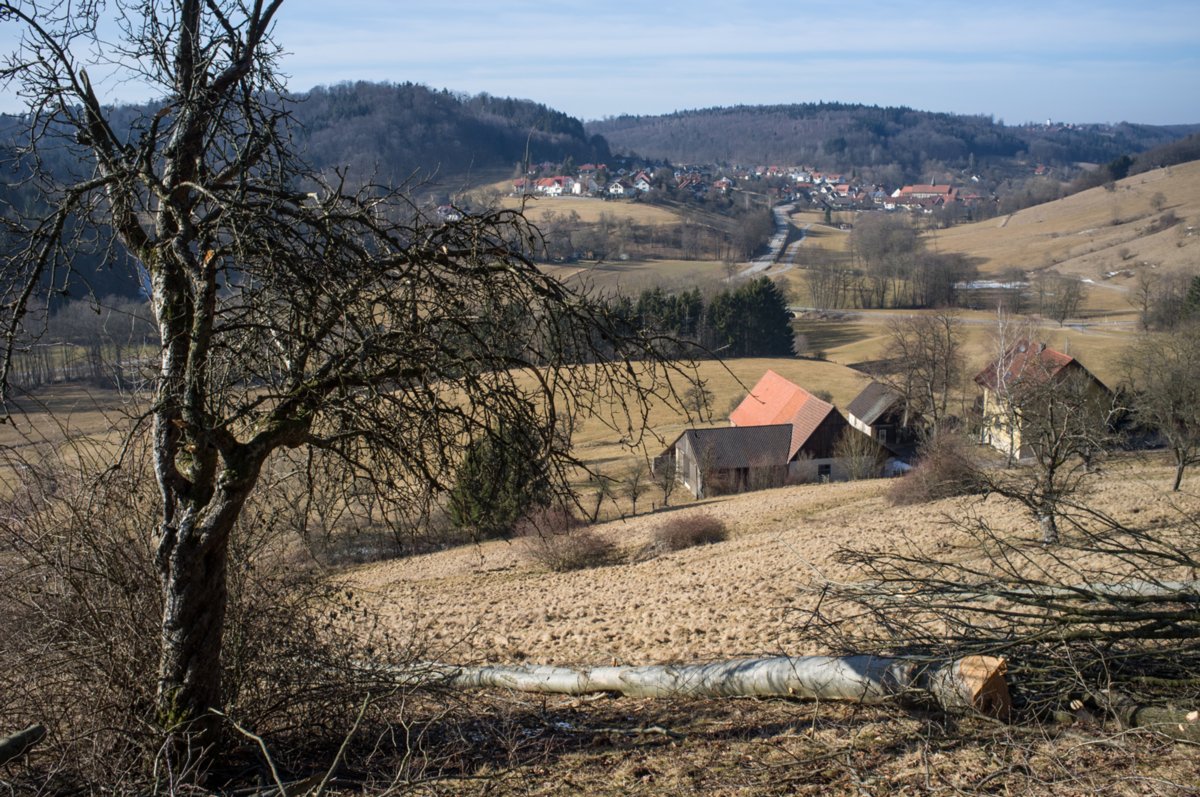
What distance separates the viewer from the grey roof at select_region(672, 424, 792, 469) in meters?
37.7

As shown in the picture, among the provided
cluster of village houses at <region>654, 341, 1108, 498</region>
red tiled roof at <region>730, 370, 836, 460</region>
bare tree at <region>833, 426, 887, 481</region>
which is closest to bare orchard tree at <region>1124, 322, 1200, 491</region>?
cluster of village houses at <region>654, 341, 1108, 498</region>

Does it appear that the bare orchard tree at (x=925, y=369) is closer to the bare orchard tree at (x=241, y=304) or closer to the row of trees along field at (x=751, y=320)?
the row of trees along field at (x=751, y=320)

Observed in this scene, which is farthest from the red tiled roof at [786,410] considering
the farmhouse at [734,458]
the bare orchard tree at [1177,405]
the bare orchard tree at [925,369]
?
the bare orchard tree at [1177,405]

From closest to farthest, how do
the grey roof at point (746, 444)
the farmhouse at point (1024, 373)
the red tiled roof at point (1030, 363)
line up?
the red tiled roof at point (1030, 363), the farmhouse at point (1024, 373), the grey roof at point (746, 444)

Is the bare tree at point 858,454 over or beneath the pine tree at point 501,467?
beneath

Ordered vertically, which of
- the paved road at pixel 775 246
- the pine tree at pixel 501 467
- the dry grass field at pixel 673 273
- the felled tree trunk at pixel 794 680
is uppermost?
the paved road at pixel 775 246

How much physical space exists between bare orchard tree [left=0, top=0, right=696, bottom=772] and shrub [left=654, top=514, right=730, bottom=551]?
54.1 ft

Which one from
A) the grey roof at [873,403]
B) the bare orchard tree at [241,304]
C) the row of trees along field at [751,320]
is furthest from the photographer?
the row of trees along field at [751,320]

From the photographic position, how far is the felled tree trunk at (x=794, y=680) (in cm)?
490

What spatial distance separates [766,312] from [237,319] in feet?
199

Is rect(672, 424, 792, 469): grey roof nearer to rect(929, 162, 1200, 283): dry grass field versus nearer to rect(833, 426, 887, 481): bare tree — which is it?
rect(833, 426, 887, 481): bare tree

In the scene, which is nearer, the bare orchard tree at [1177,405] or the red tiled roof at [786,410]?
the bare orchard tree at [1177,405]

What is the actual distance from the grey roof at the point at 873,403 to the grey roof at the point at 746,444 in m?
5.37

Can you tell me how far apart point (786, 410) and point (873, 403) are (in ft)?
15.4
